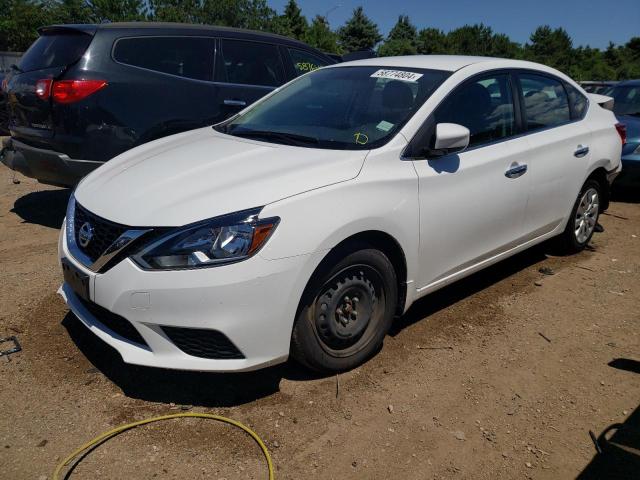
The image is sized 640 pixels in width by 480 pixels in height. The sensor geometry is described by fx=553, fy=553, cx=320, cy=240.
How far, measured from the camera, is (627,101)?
8.38 metres

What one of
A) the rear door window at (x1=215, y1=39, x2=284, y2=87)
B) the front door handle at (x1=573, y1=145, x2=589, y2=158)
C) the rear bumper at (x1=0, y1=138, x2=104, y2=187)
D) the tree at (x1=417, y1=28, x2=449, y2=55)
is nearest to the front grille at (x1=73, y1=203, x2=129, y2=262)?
the rear bumper at (x1=0, y1=138, x2=104, y2=187)

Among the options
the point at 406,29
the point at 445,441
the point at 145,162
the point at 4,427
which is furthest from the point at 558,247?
the point at 406,29

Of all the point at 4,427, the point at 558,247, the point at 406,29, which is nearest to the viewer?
the point at 4,427

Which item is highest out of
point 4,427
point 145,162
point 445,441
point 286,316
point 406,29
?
point 406,29

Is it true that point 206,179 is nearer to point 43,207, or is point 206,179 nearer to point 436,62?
point 436,62

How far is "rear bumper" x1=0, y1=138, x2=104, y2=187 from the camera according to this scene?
479cm

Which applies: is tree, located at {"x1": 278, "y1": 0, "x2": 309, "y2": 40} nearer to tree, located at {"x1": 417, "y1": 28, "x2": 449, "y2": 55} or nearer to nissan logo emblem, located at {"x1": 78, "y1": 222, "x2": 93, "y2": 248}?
tree, located at {"x1": 417, "y1": 28, "x2": 449, "y2": 55}

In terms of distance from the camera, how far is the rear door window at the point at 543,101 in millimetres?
4105

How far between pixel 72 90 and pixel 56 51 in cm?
62

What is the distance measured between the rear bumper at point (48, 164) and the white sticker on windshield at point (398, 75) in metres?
2.61

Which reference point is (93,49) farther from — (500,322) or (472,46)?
(472,46)

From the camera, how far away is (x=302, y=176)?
8.96 ft

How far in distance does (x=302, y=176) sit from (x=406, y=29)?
208 feet

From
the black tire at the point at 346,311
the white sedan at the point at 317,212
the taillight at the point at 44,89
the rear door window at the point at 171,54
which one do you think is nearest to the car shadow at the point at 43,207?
the taillight at the point at 44,89
